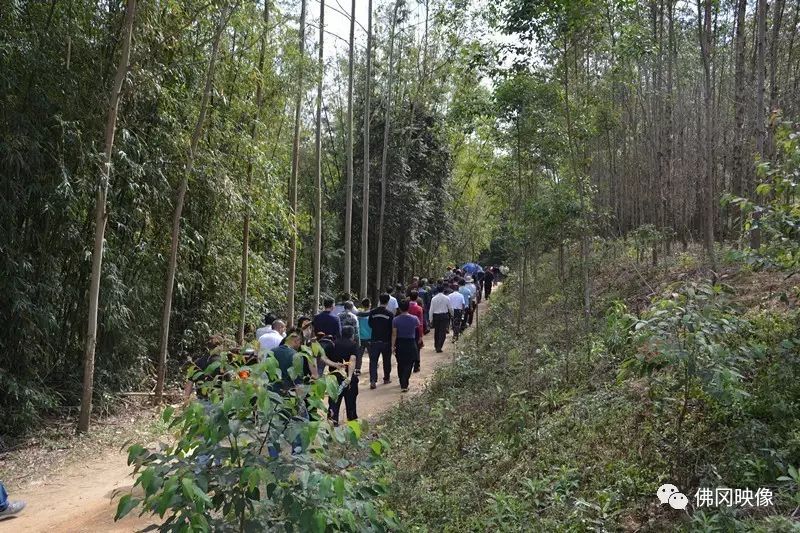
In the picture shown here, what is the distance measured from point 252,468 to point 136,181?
306 inches

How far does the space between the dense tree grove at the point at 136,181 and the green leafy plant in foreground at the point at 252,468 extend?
6181mm

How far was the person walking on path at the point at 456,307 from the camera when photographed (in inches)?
514

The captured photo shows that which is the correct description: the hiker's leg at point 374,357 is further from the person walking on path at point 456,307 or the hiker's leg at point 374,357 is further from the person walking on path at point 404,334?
the person walking on path at point 456,307

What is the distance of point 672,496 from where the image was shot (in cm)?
379

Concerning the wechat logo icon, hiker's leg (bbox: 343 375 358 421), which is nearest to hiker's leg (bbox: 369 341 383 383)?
hiker's leg (bbox: 343 375 358 421)

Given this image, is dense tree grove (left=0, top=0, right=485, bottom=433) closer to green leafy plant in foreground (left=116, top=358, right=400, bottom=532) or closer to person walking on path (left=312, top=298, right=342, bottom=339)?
person walking on path (left=312, top=298, right=342, bottom=339)

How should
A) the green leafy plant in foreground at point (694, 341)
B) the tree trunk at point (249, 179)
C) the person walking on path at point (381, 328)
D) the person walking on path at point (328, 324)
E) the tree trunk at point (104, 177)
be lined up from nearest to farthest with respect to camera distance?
1. the green leafy plant in foreground at point (694, 341)
2. the tree trunk at point (104, 177)
3. the person walking on path at point (328, 324)
4. the person walking on path at point (381, 328)
5. the tree trunk at point (249, 179)

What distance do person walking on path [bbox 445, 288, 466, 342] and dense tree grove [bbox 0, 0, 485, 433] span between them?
3.62 metres

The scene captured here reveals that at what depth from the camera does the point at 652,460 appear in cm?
430

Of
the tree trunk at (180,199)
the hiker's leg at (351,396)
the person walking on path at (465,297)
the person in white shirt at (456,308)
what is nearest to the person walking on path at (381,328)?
the hiker's leg at (351,396)

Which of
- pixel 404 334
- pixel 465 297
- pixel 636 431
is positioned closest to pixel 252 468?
pixel 636 431

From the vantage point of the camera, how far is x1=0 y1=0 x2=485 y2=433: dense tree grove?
7789 mm

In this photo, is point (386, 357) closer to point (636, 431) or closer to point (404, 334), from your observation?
point (404, 334)

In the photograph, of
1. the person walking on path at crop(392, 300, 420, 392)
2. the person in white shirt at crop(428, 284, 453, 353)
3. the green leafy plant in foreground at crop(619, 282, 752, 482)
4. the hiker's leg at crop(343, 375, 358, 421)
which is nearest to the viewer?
the green leafy plant in foreground at crop(619, 282, 752, 482)
